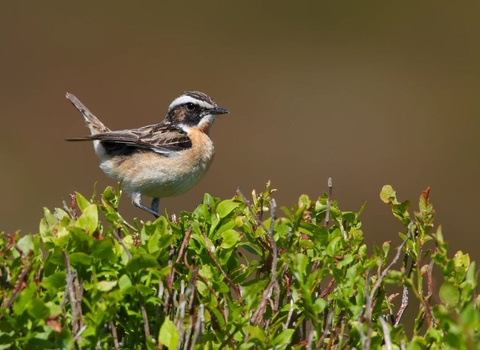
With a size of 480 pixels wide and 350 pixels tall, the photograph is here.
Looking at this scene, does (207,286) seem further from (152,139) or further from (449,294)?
(152,139)

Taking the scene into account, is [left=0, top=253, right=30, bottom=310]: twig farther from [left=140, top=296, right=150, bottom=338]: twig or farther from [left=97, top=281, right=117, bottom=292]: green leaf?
[left=140, top=296, right=150, bottom=338]: twig

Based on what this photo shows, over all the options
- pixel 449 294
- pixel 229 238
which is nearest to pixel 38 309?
pixel 229 238

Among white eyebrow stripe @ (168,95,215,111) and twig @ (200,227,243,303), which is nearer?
twig @ (200,227,243,303)

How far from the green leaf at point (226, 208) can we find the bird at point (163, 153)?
3.51 meters

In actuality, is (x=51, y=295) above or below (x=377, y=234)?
above

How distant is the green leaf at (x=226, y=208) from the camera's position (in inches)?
140

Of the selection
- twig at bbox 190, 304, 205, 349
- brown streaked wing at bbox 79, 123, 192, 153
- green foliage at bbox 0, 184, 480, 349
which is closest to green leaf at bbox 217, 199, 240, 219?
green foliage at bbox 0, 184, 480, 349

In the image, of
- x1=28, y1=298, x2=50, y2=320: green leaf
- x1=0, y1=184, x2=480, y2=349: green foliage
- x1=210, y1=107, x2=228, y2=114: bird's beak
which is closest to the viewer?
x1=28, y1=298, x2=50, y2=320: green leaf

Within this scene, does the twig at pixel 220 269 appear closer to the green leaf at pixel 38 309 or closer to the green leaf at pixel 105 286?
the green leaf at pixel 105 286

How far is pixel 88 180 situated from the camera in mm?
14625

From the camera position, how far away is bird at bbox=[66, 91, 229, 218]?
23.8 ft

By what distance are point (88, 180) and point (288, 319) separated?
11.7 metres

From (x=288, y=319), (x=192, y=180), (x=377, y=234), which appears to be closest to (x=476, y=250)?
(x=377, y=234)

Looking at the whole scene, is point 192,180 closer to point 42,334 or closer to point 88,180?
point 42,334
